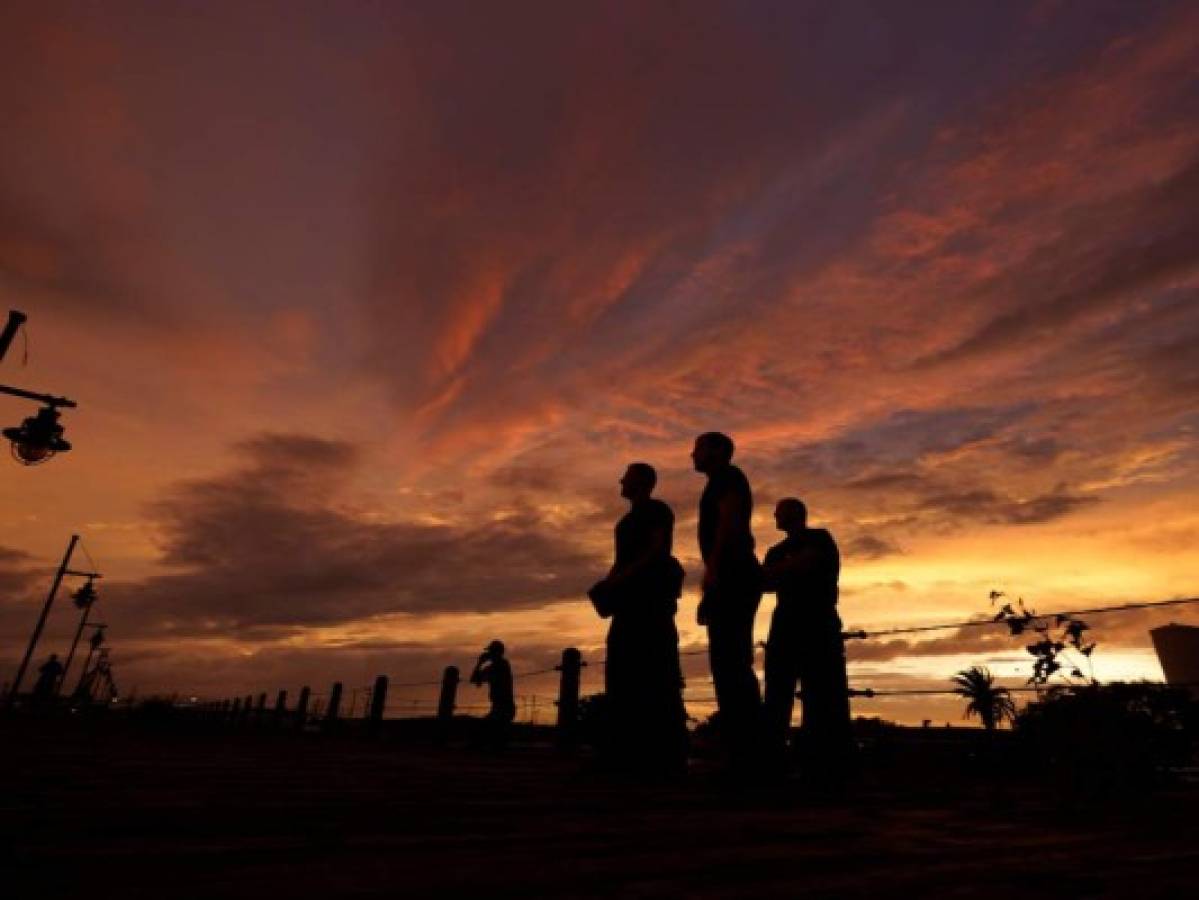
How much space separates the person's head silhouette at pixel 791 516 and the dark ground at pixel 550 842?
2049mm

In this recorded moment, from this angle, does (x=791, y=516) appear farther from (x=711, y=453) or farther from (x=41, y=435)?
(x=41, y=435)

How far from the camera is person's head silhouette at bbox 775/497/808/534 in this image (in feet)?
18.3

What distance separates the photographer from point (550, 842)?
2.20 meters

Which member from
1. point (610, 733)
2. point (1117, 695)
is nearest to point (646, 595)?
point (610, 733)

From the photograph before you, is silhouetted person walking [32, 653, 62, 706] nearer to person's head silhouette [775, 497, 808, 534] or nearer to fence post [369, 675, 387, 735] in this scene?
fence post [369, 675, 387, 735]

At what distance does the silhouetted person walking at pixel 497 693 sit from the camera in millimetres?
11867

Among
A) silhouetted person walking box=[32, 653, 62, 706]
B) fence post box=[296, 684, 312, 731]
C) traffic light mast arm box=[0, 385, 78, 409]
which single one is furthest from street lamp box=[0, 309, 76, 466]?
silhouetted person walking box=[32, 653, 62, 706]

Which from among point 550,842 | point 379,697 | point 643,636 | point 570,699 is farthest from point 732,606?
point 379,697

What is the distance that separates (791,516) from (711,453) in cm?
120

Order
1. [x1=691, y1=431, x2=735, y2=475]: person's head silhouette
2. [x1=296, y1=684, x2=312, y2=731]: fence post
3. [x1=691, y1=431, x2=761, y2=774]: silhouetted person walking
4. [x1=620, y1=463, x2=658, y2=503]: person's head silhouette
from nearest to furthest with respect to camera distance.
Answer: [x1=691, y1=431, x2=761, y2=774]: silhouetted person walking → [x1=691, y1=431, x2=735, y2=475]: person's head silhouette → [x1=620, y1=463, x2=658, y2=503]: person's head silhouette → [x1=296, y1=684, x2=312, y2=731]: fence post

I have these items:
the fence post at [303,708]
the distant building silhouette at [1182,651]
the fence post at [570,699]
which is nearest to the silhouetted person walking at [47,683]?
the fence post at [303,708]

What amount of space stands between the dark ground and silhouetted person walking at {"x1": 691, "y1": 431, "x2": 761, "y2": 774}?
414 mm

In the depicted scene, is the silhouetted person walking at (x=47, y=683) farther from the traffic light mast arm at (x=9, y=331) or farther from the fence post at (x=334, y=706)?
the traffic light mast arm at (x=9, y=331)

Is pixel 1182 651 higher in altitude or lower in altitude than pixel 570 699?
higher
